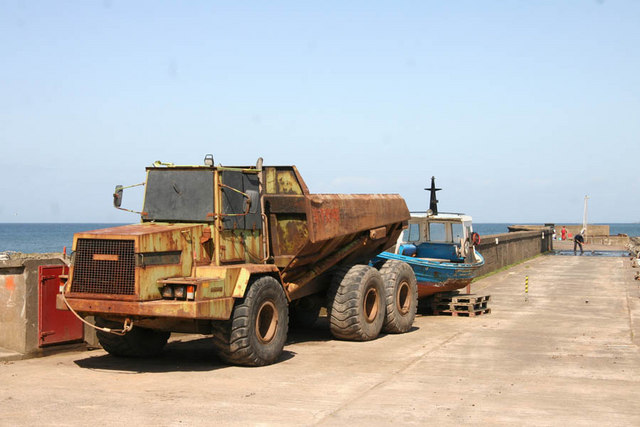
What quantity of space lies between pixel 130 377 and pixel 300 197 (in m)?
3.79

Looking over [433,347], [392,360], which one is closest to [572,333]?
[433,347]

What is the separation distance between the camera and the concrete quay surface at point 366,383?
7.79 meters

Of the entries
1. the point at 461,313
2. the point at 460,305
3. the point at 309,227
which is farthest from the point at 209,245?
the point at 461,313

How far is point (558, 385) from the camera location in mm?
9508

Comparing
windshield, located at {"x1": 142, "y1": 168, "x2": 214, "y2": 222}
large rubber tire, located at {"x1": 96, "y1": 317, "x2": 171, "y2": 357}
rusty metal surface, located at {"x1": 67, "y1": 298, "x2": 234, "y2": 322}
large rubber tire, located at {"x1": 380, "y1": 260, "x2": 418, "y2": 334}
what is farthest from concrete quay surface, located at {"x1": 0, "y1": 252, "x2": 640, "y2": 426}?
windshield, located at {"x1": 142, "y1": 168, "x2": 214, "y2": 222}

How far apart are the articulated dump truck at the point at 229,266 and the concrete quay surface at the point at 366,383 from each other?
47 centimetres

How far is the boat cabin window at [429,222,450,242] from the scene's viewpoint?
19.6 metres

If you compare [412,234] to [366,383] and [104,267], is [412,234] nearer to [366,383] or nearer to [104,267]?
[366,383]

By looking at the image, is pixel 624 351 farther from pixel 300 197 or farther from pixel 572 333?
pixel 300 197

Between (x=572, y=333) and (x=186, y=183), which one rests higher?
(x=186, y=183)

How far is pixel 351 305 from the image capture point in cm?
1311

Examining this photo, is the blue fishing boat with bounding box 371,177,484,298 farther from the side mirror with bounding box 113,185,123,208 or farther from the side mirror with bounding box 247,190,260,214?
the side mirror with bounding box 113,185,123,208

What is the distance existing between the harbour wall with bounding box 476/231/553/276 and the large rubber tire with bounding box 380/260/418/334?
42.0 ft

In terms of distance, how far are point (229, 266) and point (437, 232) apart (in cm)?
986
